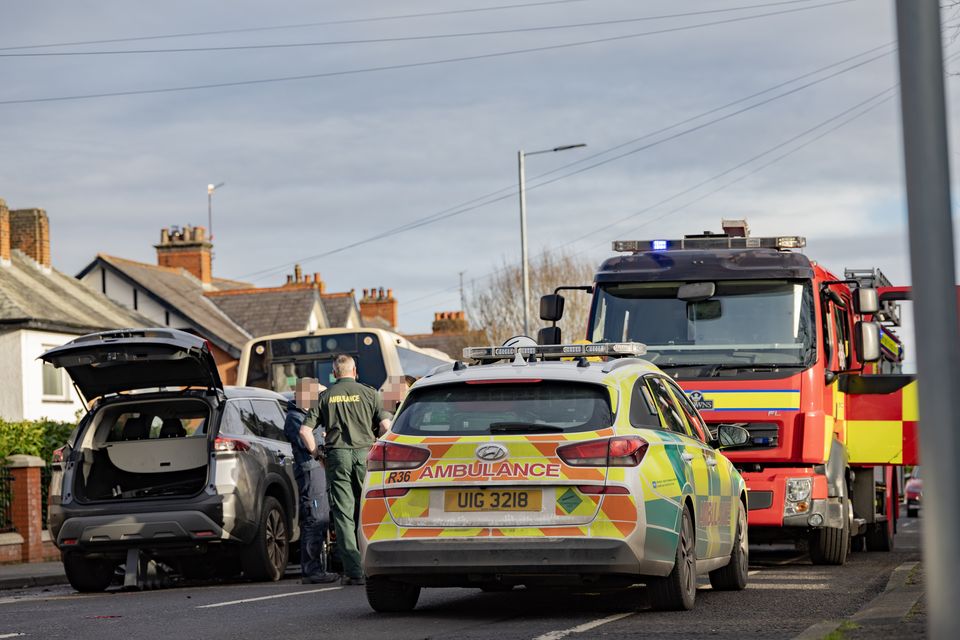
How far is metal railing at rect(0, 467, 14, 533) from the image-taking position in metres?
22.4

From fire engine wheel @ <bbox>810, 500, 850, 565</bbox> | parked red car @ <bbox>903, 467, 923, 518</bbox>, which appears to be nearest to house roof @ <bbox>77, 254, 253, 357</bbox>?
parked red car @ <bbox>903, 467, 923, 518</bbox>

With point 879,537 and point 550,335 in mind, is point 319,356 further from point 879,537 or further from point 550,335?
point 879,537

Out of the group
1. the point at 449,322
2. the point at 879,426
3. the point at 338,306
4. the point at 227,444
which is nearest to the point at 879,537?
the point at 879,426

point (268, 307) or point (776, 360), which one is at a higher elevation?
point (268, 307)

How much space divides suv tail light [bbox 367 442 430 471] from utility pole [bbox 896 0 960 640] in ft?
14.4

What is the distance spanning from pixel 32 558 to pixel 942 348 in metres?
18.6

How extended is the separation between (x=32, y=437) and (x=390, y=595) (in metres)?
15.1

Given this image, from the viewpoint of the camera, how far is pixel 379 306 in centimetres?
7662

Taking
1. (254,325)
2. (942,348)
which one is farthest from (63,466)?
(254,325)

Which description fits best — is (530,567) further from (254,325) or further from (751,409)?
(254,325)

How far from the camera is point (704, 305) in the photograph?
1495cm

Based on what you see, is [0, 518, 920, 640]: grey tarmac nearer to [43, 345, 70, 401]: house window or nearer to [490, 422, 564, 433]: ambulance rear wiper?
[490, 422, 564, 433]: ambulance rear wiper

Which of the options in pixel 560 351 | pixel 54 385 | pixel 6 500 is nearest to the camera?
pixel 560 351

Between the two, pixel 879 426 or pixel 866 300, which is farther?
pixel 879 426
